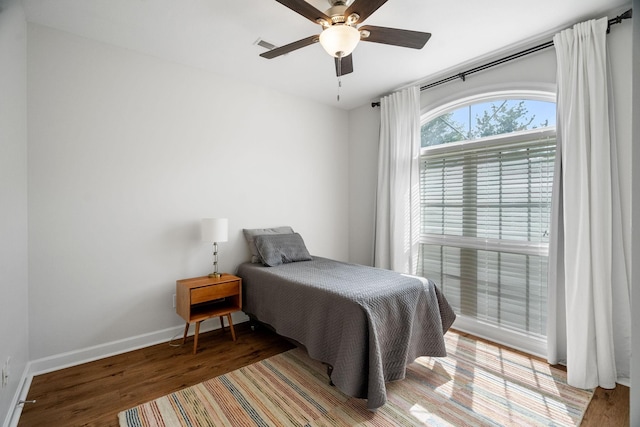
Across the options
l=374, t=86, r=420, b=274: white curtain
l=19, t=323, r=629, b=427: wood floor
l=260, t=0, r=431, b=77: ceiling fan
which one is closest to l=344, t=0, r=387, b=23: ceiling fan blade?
l=260, t=0, r=431, b=77: ceiling fan

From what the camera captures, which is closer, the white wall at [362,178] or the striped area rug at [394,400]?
the striped area rug at [394,400]

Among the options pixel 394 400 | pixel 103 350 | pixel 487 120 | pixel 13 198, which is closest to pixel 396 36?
pixel 487 120

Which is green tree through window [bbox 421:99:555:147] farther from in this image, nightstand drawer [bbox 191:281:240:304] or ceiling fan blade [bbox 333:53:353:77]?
nightstand drawer [bbox 191:281:240:304]

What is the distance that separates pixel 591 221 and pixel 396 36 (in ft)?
6.35

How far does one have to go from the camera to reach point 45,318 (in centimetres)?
236

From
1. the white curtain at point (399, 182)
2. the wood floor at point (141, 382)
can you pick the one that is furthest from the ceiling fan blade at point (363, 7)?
the wood floor at point (141, 382)

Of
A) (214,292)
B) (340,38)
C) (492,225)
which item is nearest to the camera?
(340,38)

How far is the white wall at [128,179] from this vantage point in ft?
7.77

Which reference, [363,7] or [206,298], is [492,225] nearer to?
[363,7]

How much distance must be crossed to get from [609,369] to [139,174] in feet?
13.2

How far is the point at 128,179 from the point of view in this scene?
107 inches

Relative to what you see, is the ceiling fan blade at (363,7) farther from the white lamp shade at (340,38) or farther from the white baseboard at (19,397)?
the white baseboard at (19,397)

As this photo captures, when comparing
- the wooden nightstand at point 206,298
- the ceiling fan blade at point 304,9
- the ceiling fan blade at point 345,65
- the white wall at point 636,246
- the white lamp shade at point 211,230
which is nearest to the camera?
the white wall at point 636,246

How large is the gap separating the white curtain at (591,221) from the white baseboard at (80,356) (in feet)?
10.7
